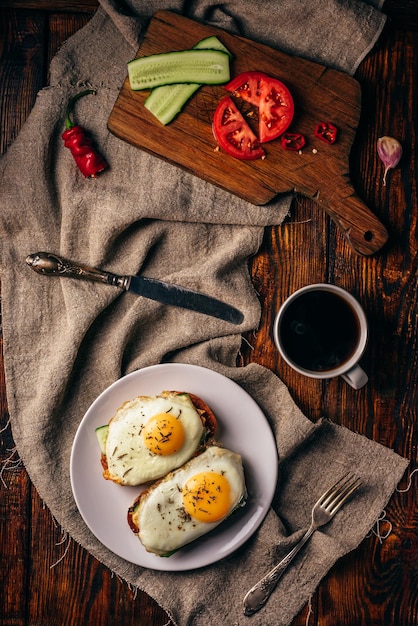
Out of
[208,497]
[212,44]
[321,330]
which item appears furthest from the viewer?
[212,44]

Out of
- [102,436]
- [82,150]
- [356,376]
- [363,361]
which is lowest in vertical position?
[102,436]

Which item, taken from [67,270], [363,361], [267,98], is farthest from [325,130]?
[67,270]

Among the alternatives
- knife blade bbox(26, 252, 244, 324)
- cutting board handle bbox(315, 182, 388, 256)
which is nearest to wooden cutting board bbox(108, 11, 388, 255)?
cutting board handle bbox(315, 182, 388, 256)

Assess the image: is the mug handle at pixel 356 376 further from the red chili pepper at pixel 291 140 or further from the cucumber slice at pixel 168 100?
the cucumber slice at pixel 168 100

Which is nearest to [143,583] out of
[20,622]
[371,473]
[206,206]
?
[20,622]

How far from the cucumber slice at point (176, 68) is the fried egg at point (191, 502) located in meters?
1.42

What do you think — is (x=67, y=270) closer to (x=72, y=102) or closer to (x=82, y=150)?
(x=82, y=150)

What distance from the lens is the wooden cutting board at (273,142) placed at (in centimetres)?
247

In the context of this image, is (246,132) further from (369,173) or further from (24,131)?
(24,131)

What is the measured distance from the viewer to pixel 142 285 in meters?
2.45

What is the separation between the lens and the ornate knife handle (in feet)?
7.97

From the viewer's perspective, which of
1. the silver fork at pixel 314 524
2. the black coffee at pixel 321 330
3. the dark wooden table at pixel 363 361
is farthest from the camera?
the dark wooden table at pixel 363 361

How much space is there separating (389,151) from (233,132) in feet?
2.06

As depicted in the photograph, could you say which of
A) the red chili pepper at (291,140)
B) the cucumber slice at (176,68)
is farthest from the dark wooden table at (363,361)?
the cucumber slice at (176,68)
